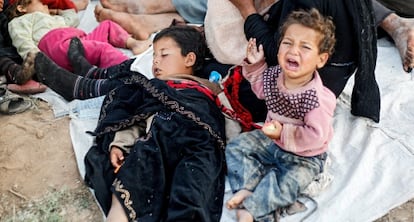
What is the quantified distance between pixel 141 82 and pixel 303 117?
0.77 metres

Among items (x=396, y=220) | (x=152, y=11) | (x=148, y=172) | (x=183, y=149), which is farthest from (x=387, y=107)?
(x=152, y=11)

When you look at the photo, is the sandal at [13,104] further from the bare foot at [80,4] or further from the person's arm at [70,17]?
the bare foot at [80,4]

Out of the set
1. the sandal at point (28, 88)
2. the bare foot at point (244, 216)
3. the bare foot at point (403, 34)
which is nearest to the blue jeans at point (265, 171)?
the bare foot at point (244, 216)

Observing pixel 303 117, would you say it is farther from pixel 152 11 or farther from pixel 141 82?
pixel 152 11

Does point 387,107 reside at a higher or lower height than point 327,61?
lower

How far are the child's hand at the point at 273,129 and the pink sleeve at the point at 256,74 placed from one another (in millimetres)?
258

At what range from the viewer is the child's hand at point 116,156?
220 cm

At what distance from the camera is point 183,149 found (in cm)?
220

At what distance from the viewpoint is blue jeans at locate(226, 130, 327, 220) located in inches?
81.5

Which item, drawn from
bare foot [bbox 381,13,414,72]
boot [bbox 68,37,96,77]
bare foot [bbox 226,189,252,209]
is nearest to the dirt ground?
boot [bbox 68,37,96,77]

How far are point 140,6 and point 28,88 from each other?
107 centimetres

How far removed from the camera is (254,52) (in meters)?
2.34

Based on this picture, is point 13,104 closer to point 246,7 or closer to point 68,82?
point 68,82

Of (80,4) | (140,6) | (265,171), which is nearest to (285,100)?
(265,171)
